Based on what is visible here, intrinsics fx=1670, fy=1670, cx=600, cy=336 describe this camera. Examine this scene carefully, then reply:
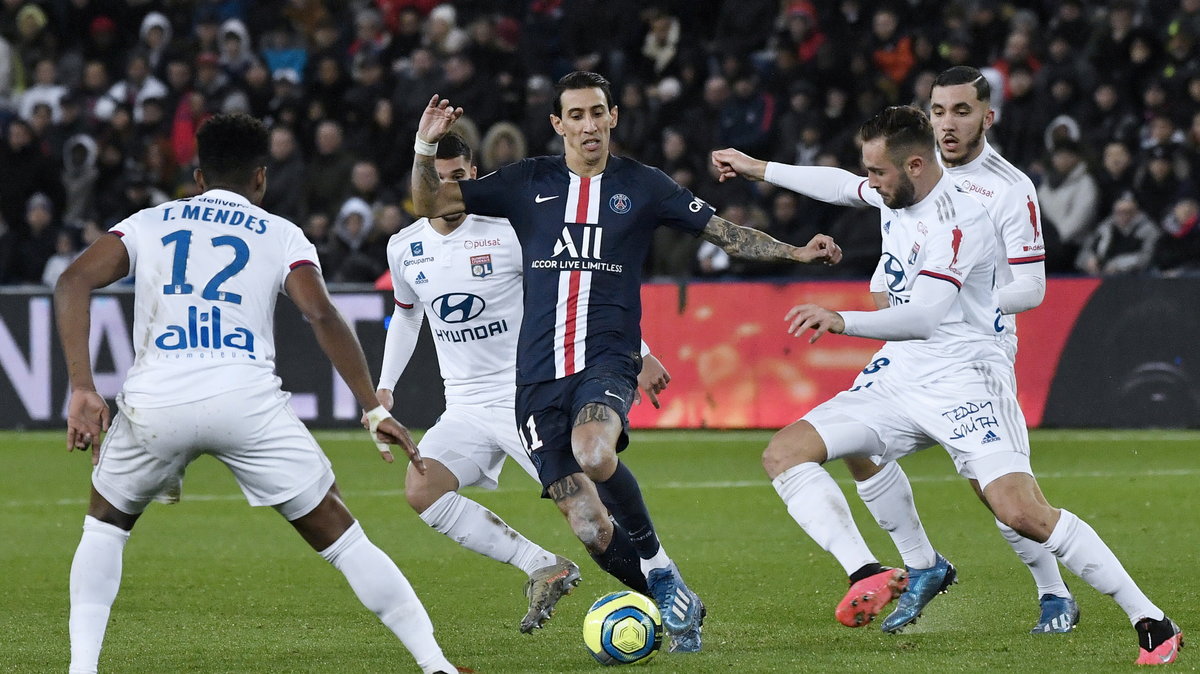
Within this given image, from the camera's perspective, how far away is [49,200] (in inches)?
677

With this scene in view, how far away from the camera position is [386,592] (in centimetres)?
521

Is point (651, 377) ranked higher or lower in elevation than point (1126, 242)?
higher

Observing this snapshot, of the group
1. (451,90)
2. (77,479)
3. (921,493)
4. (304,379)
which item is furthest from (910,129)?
(451,90)

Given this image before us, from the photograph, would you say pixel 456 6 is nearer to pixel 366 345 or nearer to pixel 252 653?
pixel 366 345

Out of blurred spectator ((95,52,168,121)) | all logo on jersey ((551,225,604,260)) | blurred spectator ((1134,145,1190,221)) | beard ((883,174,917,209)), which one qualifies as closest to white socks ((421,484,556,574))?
all logo on jersey ((551,225,604,260))

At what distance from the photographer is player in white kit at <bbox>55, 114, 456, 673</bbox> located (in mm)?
5129

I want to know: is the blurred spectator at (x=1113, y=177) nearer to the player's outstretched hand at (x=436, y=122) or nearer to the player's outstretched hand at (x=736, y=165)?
the player's outstretched hand at (x=736, y=165)

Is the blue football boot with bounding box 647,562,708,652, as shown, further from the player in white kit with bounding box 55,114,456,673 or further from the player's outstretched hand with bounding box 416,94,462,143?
the player's outstretched hand with bounding box 416,94,462,143

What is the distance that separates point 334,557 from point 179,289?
0.97m

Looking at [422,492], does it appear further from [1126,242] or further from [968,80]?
[1126,242]

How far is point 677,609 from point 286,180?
37.5 ft

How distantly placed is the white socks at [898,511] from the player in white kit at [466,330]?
1.43 metres

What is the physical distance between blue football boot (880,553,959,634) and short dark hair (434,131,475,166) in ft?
8.51

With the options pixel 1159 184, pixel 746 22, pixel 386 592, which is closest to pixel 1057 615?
pixel 386 592
